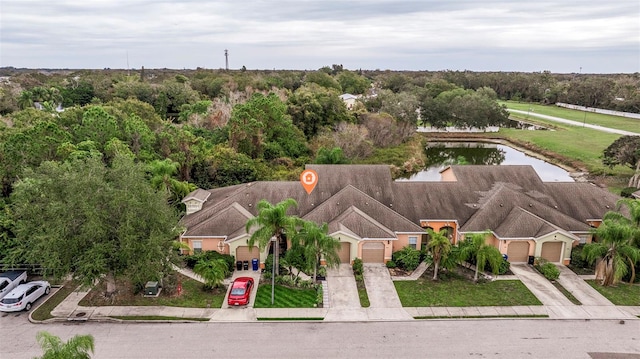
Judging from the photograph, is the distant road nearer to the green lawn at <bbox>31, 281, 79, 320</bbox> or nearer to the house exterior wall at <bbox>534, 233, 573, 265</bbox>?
the house exterior wall at <bbox>534, 233, 573, 265</bbox>

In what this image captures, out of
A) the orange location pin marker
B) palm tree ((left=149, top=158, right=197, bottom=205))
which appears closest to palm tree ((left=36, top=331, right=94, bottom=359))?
palm tree ((left=149, top=158, right=197, bottom=205))

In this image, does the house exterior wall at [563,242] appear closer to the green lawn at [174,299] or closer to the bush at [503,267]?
the bush at [503,267]

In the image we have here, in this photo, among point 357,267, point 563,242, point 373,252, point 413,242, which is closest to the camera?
point 357,267

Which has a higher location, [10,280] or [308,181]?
[308,181]

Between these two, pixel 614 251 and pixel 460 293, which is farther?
pixel 614 251

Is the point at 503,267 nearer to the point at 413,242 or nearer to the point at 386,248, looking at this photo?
the point at 413,242

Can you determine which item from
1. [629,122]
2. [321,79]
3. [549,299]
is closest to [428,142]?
[321,79]

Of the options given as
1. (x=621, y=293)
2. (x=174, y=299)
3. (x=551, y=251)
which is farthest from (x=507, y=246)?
(x=174, y=299)
